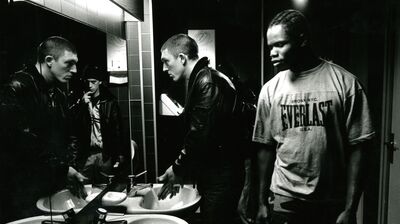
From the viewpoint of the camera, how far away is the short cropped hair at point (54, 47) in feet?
3.42

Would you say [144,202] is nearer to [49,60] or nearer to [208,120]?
[208,120]

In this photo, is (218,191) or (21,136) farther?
(218,191)

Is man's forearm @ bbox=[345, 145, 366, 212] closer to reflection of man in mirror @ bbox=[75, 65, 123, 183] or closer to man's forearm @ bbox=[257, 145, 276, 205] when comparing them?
man's forearm @ bbox=[257, 145, 276, 205]

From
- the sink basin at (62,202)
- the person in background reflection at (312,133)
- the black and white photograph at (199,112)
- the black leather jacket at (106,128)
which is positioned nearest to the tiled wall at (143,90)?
the black and white photograph at (199,112)

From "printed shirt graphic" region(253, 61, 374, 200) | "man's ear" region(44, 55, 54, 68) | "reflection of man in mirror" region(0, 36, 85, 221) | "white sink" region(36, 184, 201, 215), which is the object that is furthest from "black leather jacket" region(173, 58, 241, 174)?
"man's ear" region(44, 55, 54, 68)

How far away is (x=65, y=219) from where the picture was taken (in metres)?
1.17

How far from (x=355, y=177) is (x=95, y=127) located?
4.40 ft

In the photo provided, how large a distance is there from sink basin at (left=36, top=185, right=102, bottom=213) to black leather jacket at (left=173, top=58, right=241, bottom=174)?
66 cm

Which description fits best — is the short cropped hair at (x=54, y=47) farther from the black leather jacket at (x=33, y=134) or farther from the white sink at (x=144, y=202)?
the white sink at (x=144, y=202)

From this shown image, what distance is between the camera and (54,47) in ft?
3.78

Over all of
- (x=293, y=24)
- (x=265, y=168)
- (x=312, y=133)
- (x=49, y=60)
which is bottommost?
(x=265, y=168)

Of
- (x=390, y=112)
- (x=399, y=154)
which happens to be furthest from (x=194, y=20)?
(x=399, y=154)

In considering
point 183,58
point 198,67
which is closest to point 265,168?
point 198,67

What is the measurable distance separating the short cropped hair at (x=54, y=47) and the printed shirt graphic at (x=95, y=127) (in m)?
0.33
